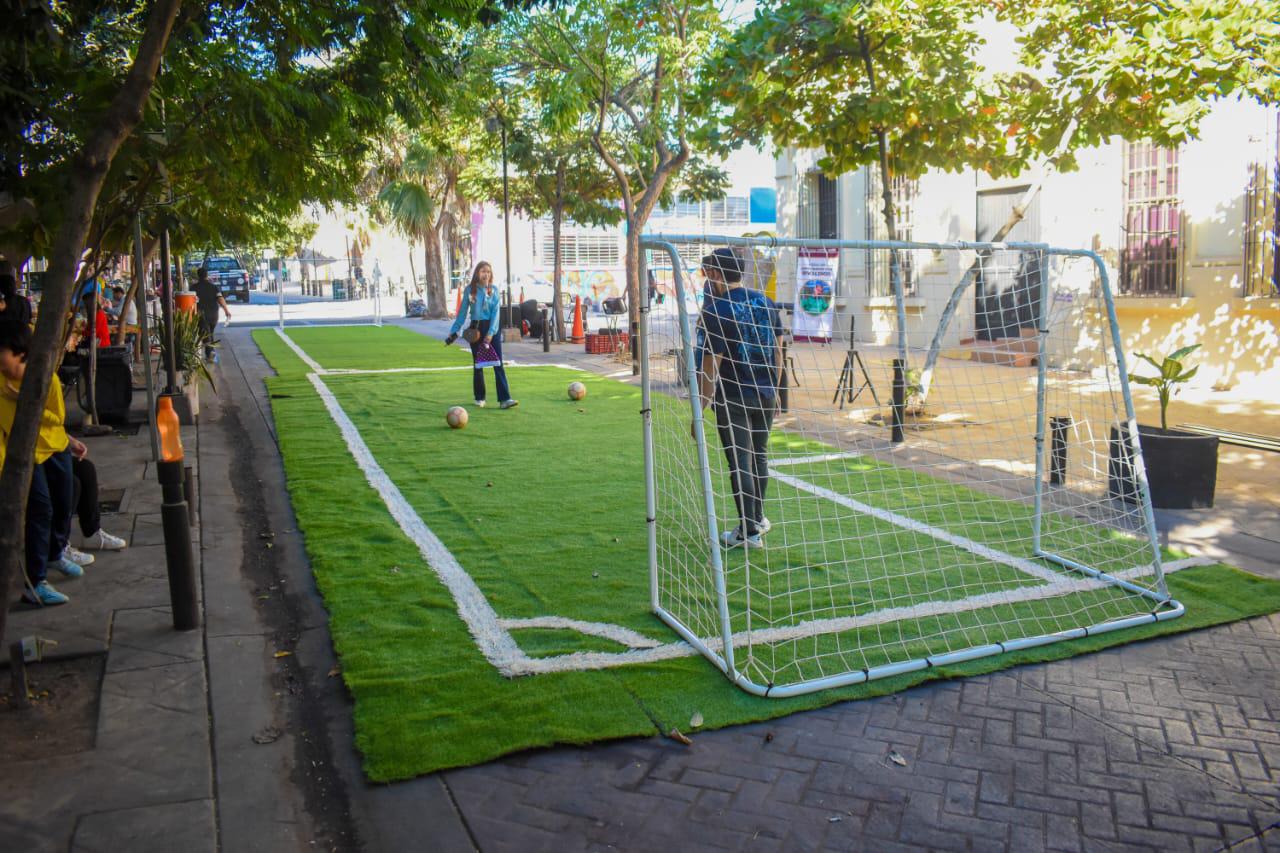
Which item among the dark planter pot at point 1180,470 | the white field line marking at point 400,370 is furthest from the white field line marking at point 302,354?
the dark planter pot at point 1180,470

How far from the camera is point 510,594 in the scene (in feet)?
19.1

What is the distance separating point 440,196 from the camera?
36.5 meters

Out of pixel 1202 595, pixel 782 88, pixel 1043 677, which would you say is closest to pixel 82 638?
pixel 1043 677

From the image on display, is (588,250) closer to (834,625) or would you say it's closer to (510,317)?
(510,317)

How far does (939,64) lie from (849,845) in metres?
8.42

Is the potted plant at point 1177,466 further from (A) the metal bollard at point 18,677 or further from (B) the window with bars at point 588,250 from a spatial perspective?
(B) the window with bars at point 588,250

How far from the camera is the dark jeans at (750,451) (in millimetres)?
6363

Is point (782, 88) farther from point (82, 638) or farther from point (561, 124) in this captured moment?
point (82, 638)

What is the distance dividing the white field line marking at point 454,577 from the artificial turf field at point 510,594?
0.05m

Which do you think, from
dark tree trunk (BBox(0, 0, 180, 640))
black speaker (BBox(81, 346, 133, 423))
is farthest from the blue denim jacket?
dark tree trunk (BBox(0, 0, 180, 640))

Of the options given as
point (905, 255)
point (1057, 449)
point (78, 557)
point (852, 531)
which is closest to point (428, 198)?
point (905, 255)

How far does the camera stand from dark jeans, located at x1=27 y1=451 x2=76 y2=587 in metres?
5.62

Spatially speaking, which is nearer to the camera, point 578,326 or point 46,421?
point 46,421

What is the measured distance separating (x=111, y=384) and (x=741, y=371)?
27.8ft
